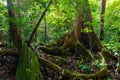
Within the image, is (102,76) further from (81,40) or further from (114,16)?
(114,16)

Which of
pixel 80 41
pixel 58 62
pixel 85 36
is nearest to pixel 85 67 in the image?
pixel 58 62

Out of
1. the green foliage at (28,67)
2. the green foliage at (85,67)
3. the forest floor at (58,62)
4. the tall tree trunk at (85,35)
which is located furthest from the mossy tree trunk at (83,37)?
the green foliage at (28,67)

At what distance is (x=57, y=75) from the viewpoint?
5.59 metres

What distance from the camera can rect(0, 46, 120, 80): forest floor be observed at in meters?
5.50

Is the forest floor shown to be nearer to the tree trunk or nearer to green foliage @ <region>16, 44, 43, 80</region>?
green foliage @ <region>16, 44, 43, 80</region>

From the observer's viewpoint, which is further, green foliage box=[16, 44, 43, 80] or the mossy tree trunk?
the mossy tree trunk

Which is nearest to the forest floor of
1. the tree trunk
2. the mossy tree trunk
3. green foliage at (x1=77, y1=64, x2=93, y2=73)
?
green foliage at (x1=77, y1=64, x2=93, y2=73)

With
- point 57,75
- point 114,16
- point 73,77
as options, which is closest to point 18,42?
point 57,75

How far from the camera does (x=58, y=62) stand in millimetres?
6648

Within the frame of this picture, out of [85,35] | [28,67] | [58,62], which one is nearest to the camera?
[28,67]

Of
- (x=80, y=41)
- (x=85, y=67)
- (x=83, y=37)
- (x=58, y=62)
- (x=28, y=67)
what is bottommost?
(x=85, y=67)

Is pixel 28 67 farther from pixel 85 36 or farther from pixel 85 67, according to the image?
pixel 85 36

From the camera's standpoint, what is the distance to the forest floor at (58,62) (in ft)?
18.1

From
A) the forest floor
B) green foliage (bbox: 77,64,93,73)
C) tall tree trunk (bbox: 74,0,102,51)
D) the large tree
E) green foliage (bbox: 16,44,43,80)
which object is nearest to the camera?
green foliage (bbox: 16,44,43,80)
